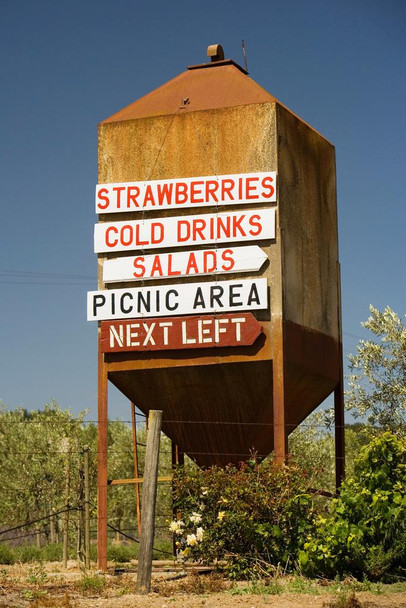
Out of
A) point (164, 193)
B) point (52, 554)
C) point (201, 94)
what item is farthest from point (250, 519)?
point (52, 554)

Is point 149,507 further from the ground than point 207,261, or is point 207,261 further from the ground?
point 207,261

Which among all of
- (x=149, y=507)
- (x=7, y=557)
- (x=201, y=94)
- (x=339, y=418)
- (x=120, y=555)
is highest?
(x=201, y=94)

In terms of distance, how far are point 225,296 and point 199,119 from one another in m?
4.26

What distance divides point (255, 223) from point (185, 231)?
1.64 meters

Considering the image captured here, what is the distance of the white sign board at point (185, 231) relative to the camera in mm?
23969

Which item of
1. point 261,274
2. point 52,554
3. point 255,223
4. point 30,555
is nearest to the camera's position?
point 261,274

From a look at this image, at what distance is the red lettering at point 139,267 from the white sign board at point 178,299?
33 centimetres

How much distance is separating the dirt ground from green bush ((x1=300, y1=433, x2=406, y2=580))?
0.82 meters

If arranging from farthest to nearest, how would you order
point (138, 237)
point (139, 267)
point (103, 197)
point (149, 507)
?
point (103, 197)
point (138, 237)
point (139, 267)
point (149, 507)

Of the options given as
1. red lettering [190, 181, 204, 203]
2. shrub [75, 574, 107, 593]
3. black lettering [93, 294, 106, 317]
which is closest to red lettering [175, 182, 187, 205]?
red lettering [190, 181, 204, 203]

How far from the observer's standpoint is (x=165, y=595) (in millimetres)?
19031

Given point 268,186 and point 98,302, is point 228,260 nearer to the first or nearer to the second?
point 268,186

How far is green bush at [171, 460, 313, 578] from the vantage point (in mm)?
21578

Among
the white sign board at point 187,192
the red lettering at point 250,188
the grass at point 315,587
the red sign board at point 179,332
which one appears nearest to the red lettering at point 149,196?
the white sign board at point 187,192
